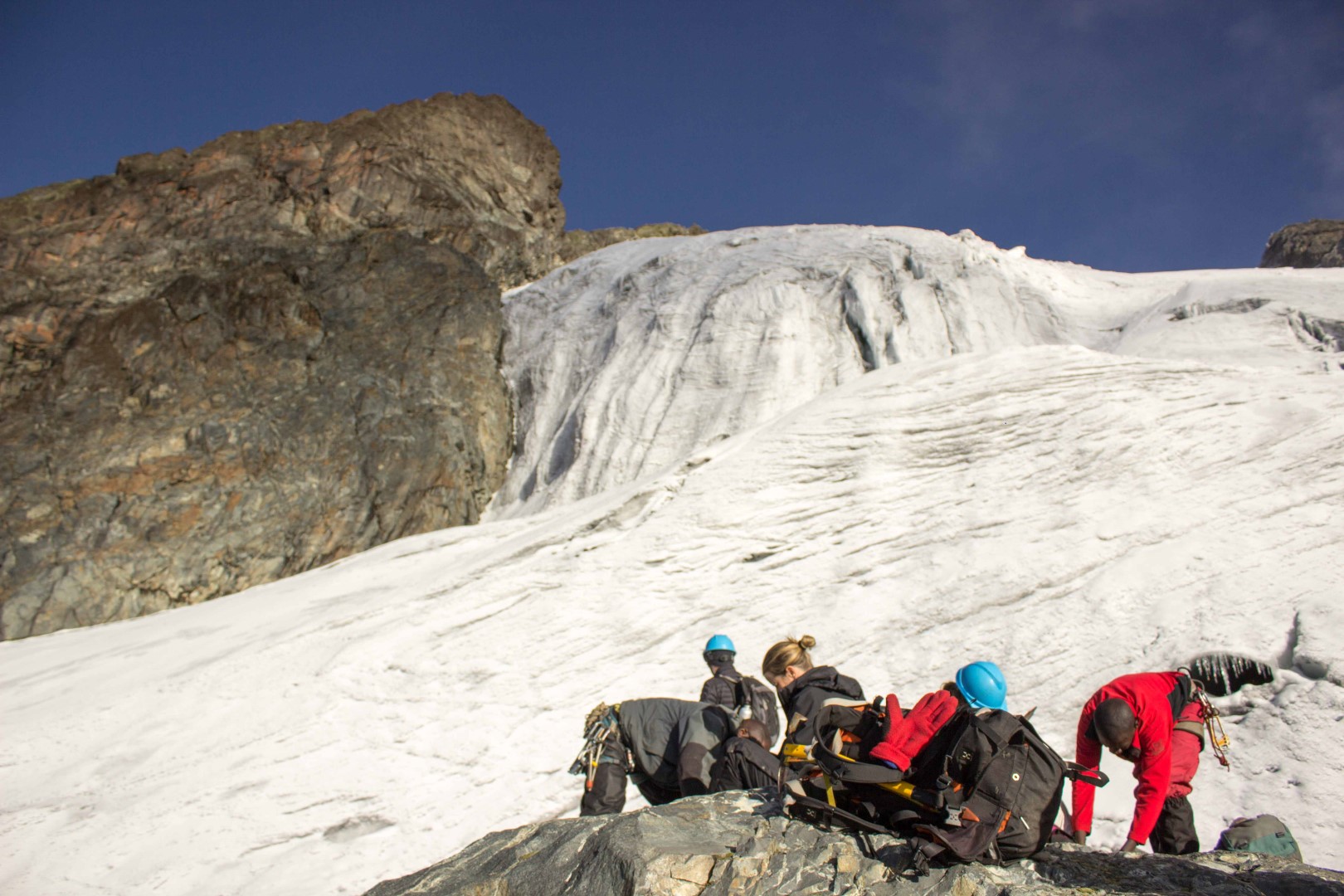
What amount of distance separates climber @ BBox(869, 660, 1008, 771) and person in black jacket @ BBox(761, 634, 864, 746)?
1.33 feet

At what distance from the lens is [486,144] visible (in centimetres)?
2816

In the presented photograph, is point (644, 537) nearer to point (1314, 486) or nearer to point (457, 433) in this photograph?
point (1314, 486)

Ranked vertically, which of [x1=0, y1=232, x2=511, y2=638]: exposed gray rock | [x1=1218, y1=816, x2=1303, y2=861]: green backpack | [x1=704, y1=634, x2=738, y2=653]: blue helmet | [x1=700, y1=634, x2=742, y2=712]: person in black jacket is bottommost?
[x1=1218, y1=816, x2=1303, y2=861]: green backpack

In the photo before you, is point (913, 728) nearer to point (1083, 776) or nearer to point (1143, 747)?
point (1083, 776)

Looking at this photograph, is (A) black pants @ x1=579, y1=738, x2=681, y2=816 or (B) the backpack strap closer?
(B) the backpack strap

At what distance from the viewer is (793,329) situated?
676 inches

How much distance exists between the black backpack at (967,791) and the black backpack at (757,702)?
1.42 meters

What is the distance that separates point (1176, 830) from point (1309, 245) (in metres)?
34.5

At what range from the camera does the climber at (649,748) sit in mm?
4746

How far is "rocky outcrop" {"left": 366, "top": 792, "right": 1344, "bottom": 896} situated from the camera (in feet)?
10.4

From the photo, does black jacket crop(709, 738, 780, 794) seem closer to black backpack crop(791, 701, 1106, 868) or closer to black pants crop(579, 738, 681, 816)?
black pants crop(579, 738, 681, 816)

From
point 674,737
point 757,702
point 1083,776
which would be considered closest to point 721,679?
point 757,702

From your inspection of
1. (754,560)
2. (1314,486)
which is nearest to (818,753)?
(754,560)

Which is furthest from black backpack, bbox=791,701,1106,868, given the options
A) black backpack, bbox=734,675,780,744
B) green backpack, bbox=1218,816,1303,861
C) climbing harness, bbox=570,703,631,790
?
climbing harness, bbox=570,703,631,790
